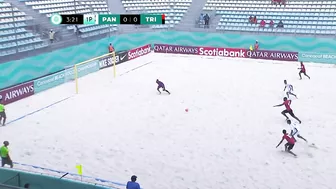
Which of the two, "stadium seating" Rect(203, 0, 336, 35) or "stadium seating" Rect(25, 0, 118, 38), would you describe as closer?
"stadium seating" Rect(25, 0, 118, 38)

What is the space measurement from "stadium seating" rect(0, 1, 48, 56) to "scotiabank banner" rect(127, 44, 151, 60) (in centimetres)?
692

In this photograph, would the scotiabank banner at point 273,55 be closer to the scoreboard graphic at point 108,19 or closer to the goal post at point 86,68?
the goal post at point 86,68

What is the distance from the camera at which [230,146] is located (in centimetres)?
1773

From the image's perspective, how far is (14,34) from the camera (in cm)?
3139

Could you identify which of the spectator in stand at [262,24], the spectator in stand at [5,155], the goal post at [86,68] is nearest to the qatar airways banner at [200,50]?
the spectator in stand at [262,24]

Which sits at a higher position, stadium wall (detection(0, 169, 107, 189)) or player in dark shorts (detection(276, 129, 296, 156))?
stadium wall (detection(0, 169, 107, 189))

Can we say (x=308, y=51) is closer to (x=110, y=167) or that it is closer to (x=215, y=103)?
(x=215, y=103)

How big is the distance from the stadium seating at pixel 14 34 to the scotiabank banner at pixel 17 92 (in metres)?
5.61

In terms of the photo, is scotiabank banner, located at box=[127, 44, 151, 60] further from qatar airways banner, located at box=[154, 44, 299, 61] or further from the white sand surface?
the white sand surface

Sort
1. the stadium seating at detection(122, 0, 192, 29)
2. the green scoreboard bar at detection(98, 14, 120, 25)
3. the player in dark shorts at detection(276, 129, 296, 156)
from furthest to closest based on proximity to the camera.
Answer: the stadium seating at detection(122, 0, 192, 29), the green scoreboard bar at detection(98, 14, 120, 25), the player in dark shorts at detection(276, 129, 296, 156)

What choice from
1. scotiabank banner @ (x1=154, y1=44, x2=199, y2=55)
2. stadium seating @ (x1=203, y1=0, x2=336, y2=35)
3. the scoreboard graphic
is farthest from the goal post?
stadium seating @ (x1=203, y1=0, x2=336, y2=35)

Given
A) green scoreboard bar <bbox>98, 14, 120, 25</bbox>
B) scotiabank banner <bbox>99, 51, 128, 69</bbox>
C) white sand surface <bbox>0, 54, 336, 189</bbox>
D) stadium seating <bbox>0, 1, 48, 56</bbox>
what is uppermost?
green scoreboard bar <bbox>98, 14, 120, 25</bbox>

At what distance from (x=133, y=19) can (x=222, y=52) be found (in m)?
17.5

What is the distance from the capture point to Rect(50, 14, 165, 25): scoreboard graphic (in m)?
20.2
